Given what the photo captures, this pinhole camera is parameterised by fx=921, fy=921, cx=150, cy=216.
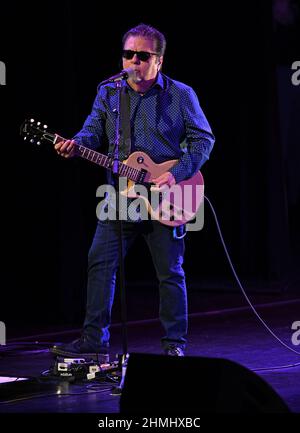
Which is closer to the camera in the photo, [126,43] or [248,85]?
[126,43]

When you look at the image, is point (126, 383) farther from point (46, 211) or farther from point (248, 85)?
point (248, 85)

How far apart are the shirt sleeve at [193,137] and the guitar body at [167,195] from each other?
0.10 m

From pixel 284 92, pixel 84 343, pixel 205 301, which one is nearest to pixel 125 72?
pixel 84 343

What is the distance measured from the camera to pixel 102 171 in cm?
977

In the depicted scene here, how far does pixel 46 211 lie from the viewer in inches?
328

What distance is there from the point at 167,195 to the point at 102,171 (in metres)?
3.91

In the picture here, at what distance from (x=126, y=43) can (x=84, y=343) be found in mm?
1951

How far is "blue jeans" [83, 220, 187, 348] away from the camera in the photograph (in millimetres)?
5938

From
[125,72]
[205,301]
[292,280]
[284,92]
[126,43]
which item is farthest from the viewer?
[284,92]

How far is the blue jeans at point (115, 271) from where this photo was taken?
594 centimetres

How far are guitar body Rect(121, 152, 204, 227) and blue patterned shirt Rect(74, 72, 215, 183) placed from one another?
96 millimetres
